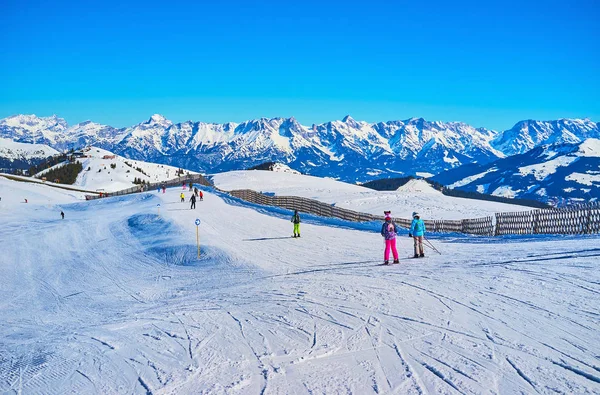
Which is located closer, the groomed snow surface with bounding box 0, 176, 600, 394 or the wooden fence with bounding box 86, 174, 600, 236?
the groomed snow surface with bounding box 0, 176, 600, 394

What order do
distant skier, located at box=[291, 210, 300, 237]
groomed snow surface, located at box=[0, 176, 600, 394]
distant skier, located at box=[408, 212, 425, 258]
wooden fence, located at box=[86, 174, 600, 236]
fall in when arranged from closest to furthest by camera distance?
1. groomed snow surface, located at box=[0, 176, 600, 394]
2. distant skier, located at box=[408, 212, 425, 258]
3. wooden fence, located at box=[86, 174, 600, 236]
4. distant skier, located at box=[291, 210, 300, 237]

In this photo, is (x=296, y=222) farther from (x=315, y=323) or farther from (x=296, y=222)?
(x=315, y=323)

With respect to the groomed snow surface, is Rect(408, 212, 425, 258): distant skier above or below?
above

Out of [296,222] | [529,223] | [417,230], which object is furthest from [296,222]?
[529,223]

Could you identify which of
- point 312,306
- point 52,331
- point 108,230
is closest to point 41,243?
point 108,230

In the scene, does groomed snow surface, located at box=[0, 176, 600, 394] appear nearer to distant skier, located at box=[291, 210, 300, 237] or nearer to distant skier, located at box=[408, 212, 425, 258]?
distant skier, located at box=[408, 212, 425, 258]

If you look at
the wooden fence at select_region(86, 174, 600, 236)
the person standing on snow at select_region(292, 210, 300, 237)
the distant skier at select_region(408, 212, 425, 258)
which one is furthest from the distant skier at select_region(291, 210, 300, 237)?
the wooden fence at select_region(86, 174, 600, 236)

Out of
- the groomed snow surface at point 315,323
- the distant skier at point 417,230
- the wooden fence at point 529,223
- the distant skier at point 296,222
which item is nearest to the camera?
the groomed snow surface at point 315,323

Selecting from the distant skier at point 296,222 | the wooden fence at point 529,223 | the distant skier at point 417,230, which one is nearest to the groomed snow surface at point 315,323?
the distant skier at point 417,230

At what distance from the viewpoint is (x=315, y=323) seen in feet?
31.4

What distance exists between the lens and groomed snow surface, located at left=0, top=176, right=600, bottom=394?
275 inches

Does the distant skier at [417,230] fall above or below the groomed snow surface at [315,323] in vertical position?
above

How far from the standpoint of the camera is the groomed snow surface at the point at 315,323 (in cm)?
698

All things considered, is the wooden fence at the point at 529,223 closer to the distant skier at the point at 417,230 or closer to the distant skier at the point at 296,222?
the distant skier at the point at 417,230
